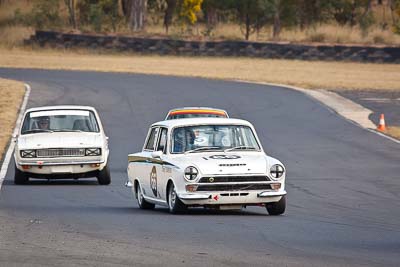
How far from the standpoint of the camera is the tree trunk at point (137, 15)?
7446 cm

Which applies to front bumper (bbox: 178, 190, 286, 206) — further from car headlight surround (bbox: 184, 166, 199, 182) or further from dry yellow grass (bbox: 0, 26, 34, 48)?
dry yellow grass (bbox: 0, 26, 34, 48)

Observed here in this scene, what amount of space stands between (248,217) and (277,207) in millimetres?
466

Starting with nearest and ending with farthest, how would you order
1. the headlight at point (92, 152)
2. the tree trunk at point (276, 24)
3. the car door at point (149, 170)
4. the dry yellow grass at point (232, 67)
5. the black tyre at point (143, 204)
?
the car door at point (149, 170), the black tyre at point (143, 204), the headlight at point (92, 152), the dry yellow grass at point (232, 67), the tree trunk at point (276, 24)

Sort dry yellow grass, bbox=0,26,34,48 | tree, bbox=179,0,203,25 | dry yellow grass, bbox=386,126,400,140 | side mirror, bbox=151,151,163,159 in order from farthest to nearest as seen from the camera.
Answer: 1. tree, bbox=179,0,203,25
2. dry yellow grass, bbox=0,26,34,48
3. dry yellow grass, bbox=386,126,400,140
4. side mirror, bbox=151,151,163,159

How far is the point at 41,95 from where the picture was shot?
138ft

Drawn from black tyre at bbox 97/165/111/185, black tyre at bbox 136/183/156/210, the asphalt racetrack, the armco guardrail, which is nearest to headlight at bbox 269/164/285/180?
the asphalt racetrack

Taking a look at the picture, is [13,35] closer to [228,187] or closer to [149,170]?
[149,170]

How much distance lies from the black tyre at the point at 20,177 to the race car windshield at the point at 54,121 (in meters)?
1.14

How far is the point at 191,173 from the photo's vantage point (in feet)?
50.7

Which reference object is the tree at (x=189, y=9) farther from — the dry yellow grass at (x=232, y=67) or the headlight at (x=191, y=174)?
the headlight at (x=191, y=174)

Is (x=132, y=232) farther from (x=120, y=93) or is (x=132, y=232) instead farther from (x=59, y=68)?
(x=59, y=68)

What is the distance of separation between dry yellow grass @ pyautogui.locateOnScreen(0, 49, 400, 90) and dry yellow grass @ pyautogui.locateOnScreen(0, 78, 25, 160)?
1027 cm

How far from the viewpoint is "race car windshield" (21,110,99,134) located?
23.0 m

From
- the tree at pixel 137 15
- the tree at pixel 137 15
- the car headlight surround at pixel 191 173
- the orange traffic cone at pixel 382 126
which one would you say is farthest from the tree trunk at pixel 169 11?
the car headlight surround at pixel 191 173
